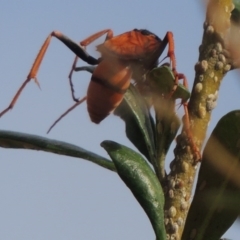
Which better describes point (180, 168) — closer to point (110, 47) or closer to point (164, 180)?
point (164, 180)

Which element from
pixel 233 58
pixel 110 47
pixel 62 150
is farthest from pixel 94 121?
pixel 233 58

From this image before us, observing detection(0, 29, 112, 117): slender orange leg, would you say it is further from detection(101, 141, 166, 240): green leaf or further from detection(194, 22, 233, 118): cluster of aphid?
detection(101, 141, 166, 240): green leaf

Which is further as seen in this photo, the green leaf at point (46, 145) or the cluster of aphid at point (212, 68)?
the green leaf at point (46, 145)

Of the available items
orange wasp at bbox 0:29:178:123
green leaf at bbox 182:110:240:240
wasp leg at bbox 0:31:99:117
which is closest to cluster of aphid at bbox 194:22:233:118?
green leaf at bbox 182:110:240:240

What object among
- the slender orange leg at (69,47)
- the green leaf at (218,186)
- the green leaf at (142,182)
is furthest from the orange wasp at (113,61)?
the green leaf at (142,182)

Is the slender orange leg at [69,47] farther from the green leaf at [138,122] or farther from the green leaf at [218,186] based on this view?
the green leaf at [218,186]

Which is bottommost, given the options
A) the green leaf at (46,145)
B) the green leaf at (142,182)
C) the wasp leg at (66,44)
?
the green leaf at (142,182)

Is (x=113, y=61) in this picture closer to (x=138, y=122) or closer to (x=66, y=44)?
(x=66, y=44)
